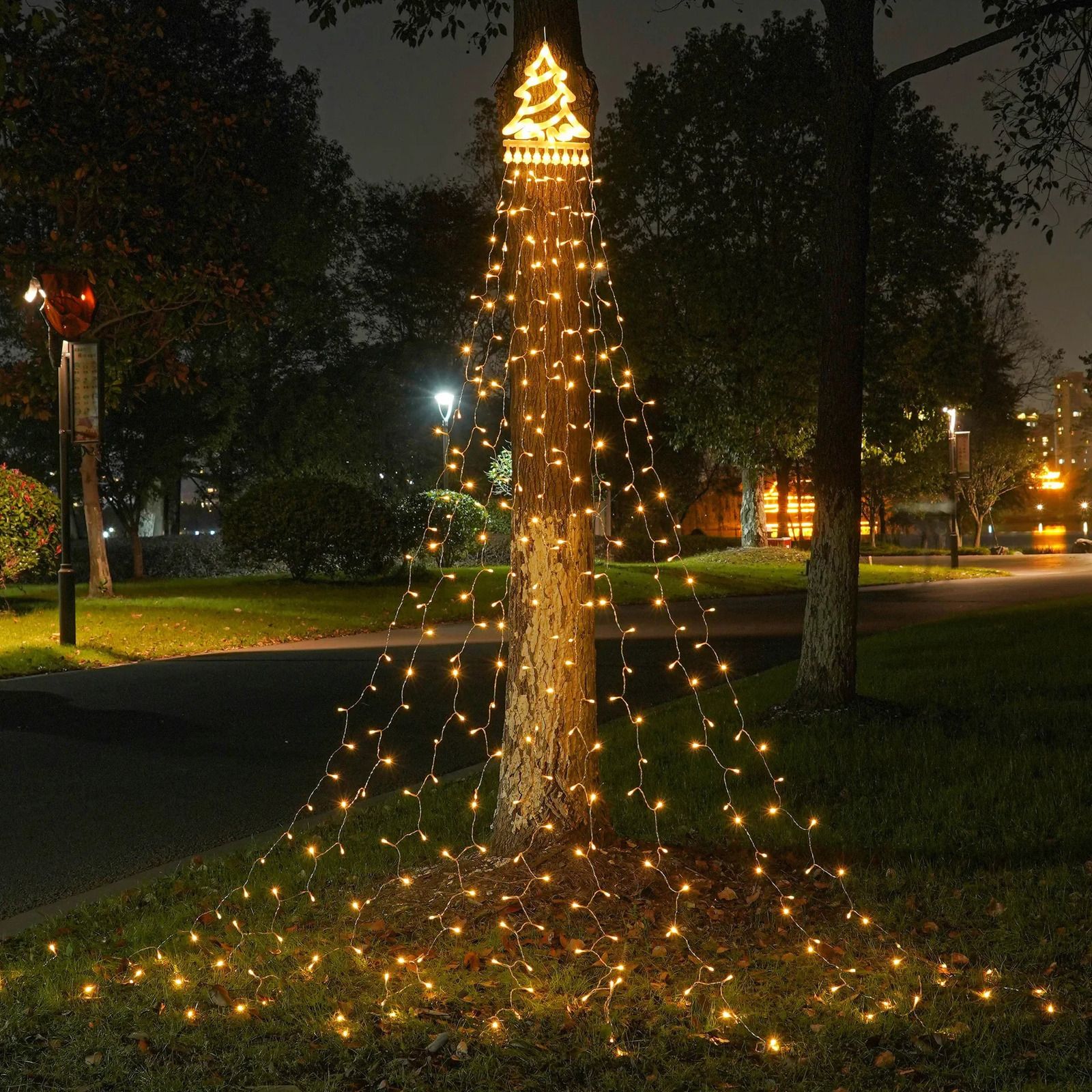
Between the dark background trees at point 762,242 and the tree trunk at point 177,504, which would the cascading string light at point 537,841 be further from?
the tree trunk at point 177,504

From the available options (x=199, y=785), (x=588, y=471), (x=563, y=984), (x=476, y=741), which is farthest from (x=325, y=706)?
(x=563, y=984)

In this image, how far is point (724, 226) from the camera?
28984 mm

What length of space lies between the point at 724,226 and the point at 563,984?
26465 millimetres

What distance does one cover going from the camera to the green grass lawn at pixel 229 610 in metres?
15.4

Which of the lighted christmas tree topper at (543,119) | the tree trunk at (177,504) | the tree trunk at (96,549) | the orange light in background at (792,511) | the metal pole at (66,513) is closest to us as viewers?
the lighted christmas tree topper at (543,119)

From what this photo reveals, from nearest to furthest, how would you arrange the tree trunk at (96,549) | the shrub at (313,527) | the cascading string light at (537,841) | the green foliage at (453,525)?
the cascading string light at (537,841) < the tree trunk at (96,549) < the shrub at (313,527) < the green foliage at (453,525)

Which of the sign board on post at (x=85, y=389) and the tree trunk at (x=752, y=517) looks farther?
the tree trunk at (x=752, y=517)

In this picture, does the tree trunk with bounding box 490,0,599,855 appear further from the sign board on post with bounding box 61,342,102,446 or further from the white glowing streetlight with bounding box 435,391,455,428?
the white glowing streetlight with bounding box 435,391,455,428

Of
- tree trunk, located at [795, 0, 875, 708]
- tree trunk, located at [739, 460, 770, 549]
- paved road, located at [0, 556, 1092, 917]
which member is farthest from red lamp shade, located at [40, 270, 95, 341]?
tree trunk, located at [739, 460, 770, 549]

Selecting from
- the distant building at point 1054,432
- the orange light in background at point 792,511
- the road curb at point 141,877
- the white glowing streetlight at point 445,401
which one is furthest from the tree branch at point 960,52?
the orange light in background at point 792,511

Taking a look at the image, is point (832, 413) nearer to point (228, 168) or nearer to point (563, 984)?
point (563, 984)

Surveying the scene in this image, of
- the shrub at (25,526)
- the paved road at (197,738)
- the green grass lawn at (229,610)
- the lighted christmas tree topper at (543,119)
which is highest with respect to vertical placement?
the lighted christmas tree topper at (543,119)

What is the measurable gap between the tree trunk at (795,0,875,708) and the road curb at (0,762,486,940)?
392 cm

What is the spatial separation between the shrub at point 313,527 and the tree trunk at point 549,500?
770 inches
